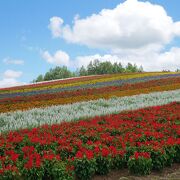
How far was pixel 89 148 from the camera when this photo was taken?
8266 millimetres

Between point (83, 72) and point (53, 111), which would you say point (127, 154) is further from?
point (83, 72)

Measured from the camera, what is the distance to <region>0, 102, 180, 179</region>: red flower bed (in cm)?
717

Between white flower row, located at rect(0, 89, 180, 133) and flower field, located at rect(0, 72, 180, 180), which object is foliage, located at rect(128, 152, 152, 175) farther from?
white flower row, located at rect(0, 89, 180, 133)

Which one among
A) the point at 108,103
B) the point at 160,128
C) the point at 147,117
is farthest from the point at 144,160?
the point at 108,103

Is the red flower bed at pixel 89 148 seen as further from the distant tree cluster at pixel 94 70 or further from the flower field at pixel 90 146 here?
the distant tree cluster at pixel 94 70

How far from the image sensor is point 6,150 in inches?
339

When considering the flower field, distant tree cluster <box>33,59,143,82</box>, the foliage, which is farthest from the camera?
distant tree cluster <box>33,59,143,82</box>

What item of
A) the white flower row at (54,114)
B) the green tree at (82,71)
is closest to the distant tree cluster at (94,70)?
the green tree at (82,71)

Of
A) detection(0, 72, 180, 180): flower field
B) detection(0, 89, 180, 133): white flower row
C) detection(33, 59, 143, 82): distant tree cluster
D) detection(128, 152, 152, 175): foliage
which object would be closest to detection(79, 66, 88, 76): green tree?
detection(33, 59, 143, 82): distant tree cluster

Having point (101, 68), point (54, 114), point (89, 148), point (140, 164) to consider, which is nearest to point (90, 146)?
point (89, 148)

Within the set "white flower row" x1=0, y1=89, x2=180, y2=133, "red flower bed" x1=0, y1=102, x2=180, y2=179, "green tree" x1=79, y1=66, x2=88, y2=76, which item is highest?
"green tree" x1=79, y1=66, x2=88, y2=76

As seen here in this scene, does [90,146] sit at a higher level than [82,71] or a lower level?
lower

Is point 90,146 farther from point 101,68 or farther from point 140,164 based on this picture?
point 101,68

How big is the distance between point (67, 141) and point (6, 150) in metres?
1.64
